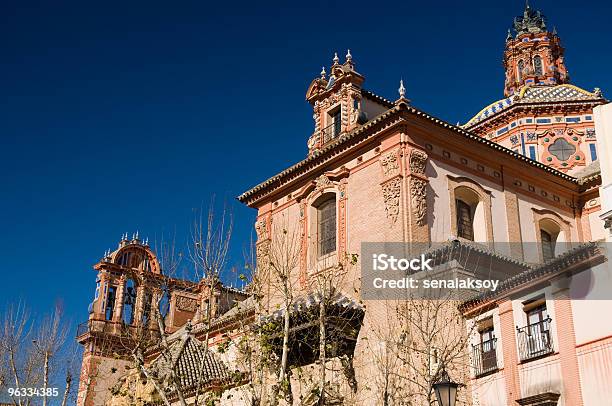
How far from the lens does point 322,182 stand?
25.0 m

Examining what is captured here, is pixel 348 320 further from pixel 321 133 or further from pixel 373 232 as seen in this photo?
pixel 321 133

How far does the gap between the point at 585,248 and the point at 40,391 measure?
62.7ft

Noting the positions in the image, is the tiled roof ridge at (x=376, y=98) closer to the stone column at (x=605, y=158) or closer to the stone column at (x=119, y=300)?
the stone column at (x=605, y=158)

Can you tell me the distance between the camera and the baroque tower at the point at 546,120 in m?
32.2

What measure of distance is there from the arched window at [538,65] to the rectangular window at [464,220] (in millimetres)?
16720

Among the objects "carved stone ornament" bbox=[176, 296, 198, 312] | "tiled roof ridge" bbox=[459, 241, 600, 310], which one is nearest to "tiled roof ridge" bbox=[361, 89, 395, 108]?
"tiled roof ridge" bbox=[459, 241, 600, 310]

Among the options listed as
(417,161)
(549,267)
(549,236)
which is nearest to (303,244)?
(417,161)

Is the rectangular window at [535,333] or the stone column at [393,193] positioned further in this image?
the stone column at [393,193]

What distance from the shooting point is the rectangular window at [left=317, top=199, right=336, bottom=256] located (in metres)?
24.6

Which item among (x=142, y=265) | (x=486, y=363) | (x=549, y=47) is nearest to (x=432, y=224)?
(x=486, y=363)

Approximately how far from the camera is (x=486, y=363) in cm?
1831

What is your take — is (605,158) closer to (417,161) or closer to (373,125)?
(417,161)

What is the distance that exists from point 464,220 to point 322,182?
190 inches

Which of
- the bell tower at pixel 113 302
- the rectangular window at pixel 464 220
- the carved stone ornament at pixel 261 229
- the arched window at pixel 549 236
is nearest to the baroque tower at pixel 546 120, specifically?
the arched window at pixel 549 236
